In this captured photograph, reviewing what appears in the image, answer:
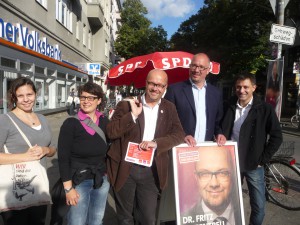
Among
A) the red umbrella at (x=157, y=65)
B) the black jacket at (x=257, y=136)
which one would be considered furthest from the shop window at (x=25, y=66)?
the black jacket at (x=257, y=136)

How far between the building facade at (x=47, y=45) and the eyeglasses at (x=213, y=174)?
9.15 metres

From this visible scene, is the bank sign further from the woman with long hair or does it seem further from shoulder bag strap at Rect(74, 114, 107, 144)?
shoulder bag strap at Rect(74, 114, 107, 144)

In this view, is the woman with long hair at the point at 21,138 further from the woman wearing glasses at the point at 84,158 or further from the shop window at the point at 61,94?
the shop window at the point at 61,94

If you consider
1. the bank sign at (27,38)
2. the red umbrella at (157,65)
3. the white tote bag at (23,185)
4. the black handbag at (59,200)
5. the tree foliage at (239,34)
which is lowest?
the black handbag at (59,200)

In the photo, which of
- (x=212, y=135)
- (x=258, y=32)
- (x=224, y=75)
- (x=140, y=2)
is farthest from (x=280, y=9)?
(x=140, y=2)

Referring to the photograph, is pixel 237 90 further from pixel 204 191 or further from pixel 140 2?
pixel 140 2

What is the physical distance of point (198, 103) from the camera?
3.09 metres

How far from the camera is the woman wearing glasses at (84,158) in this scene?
7.87ft

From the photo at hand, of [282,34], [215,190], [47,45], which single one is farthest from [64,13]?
[215,190]

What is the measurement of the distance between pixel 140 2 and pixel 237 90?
1655 inches

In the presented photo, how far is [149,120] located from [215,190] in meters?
0.90

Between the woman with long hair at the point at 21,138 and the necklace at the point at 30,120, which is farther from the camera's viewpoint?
the necklace at the point at 30,120

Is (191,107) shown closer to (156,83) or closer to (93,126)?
(156,83)

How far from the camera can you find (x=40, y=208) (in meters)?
2.60
